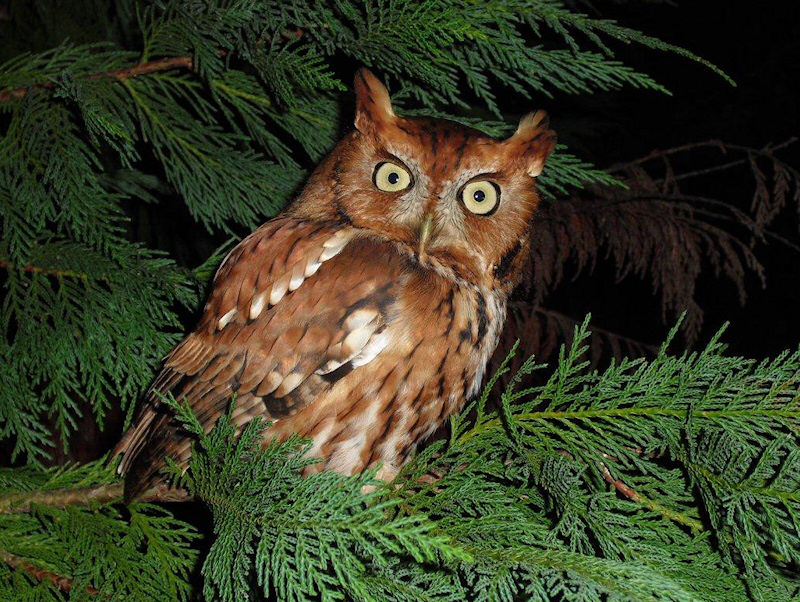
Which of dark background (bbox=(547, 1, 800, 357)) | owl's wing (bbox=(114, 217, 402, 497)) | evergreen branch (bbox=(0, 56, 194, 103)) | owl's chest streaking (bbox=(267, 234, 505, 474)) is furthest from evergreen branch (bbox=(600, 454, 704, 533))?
dark background (bbox=(547, 1, 800, 357))

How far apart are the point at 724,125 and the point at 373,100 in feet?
14.3

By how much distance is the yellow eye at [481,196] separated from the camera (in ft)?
4.91

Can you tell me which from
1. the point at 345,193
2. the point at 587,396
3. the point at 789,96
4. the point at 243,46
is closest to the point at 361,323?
the point at 345,193

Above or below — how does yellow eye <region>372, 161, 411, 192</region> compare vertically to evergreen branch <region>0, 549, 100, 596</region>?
above

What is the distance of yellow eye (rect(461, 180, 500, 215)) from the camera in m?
1.50

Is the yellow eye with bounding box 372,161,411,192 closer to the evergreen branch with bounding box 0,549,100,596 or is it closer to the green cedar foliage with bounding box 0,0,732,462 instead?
the green cedar foliage with bounding box 0,0,732,462

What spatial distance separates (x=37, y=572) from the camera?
1.29m

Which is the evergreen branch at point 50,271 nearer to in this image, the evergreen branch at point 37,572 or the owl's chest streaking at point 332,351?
the owl's chest streaking at point 332,351

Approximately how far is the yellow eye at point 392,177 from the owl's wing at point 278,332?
0.14 meters

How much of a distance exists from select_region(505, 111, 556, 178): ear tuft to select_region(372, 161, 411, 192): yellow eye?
0.27 meters

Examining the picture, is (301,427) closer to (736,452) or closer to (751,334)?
(736,452)

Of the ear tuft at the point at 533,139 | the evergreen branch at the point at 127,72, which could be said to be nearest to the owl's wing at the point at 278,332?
the ear tuft at the point at 533,139

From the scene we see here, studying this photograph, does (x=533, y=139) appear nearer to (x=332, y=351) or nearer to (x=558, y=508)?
(x=332, y=351)

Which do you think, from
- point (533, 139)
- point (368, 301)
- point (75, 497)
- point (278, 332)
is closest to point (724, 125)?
point (533, 139)
